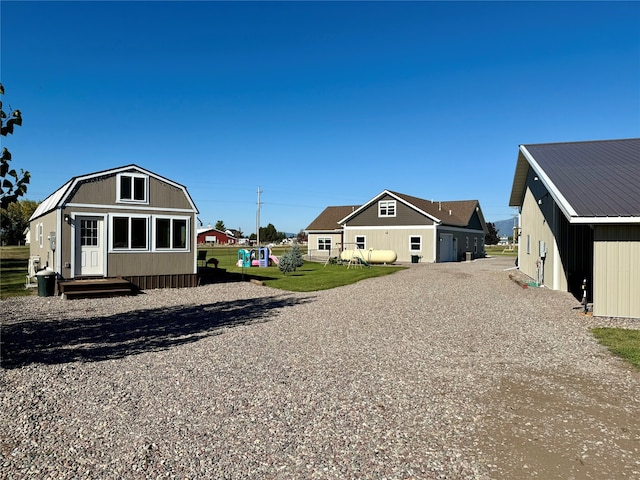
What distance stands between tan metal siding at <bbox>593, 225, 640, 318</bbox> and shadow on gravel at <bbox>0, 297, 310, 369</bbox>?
8730mm

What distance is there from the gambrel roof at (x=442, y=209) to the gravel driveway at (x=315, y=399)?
78.9 ft

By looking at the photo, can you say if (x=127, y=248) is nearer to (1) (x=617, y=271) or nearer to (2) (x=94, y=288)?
(2) (x=94, y=288)

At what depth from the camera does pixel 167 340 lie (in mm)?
9227

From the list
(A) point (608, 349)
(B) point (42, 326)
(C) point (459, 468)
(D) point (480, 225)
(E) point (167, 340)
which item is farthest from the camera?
(D) point (480, 225)

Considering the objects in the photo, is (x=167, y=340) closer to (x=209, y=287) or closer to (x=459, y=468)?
(x=459, y=468)

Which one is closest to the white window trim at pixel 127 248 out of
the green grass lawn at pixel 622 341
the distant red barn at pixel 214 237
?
the green grass lawn at pixel 622 341

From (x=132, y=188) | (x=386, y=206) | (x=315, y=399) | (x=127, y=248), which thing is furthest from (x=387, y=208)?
(x=315, y=399)

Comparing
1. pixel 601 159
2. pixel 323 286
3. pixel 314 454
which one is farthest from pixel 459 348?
pixel 601 159

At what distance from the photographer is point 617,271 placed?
11.7 meters

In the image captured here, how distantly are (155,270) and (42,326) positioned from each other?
8.13 m

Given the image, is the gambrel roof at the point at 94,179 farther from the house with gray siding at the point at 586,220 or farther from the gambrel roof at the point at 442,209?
the gambrel roof at the point at 442,209

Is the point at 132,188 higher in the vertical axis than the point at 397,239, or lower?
higher

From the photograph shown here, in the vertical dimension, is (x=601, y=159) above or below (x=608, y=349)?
above

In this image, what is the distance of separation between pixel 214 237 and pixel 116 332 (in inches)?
3820
